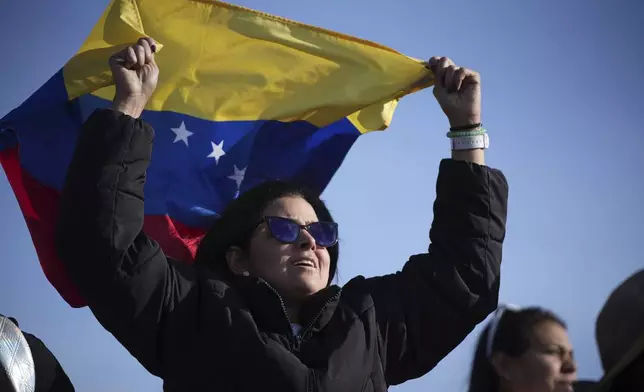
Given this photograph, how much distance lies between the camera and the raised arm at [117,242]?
368cm

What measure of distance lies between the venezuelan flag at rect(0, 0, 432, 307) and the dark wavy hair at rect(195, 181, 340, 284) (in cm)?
45

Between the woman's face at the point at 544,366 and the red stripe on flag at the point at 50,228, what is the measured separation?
1.92 m

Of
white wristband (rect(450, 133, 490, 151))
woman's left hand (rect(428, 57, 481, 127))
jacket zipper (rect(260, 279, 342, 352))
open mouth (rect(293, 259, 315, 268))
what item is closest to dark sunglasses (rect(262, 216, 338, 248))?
open mouth (rect(293, 259, 315, 268))

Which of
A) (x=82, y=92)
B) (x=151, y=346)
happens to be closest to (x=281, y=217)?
(x=151, y=346)

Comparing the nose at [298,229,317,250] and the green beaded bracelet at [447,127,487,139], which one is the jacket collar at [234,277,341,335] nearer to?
the nose at [298,229,317,250]

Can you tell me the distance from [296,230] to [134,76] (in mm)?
1076

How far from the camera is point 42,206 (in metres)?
4.91

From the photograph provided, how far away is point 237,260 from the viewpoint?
443 cm

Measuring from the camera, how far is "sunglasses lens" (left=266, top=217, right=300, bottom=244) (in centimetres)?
424

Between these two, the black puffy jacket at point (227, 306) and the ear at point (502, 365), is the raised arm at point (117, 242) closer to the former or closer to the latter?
the black puffy jacket at point (227, 306)

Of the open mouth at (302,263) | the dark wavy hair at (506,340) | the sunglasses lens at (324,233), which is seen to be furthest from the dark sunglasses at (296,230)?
the dark wavy hair at (506,340)

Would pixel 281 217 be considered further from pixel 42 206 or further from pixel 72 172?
pixel 42 206

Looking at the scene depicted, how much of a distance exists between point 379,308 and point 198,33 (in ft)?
6.61

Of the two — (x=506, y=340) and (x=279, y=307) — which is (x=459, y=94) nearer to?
(x=506, y=340)
